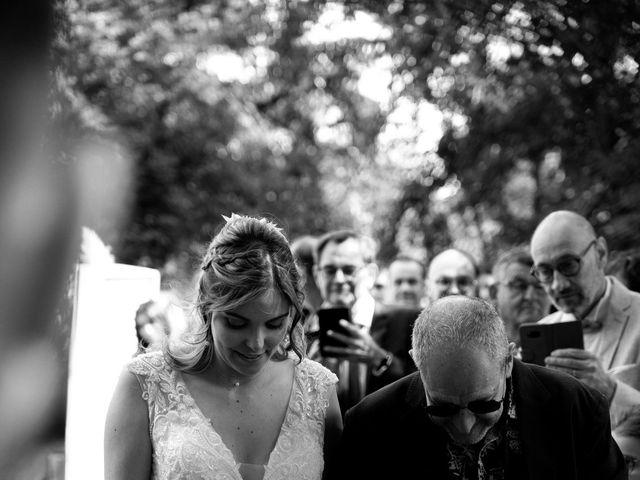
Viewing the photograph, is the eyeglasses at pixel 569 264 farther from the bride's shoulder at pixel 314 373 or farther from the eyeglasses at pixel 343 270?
the bride's shoulder at pixel 314 373

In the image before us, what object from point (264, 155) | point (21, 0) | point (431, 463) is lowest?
point (431, 463)

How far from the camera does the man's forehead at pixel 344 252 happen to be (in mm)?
5137

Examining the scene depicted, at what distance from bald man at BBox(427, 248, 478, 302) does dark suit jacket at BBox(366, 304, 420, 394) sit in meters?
0.82

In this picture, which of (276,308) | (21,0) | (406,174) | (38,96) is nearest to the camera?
(21,0)

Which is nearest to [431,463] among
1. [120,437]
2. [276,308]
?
[276,308]

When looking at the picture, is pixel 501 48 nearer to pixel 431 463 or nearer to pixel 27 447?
pixel 431 463

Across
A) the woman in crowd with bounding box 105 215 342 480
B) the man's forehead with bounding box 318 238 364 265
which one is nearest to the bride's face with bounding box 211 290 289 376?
the woman in crowd with bounding box 105 215 342 480

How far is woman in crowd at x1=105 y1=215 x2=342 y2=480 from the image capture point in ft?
9.77

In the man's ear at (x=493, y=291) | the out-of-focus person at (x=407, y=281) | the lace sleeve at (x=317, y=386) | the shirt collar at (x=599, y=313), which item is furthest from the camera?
the out-of-focus person at (x=407, y=281)

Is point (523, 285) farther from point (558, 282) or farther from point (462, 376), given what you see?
point (462, 376)

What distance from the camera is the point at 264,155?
15.0 m

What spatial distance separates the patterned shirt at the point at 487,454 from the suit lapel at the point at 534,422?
0.04 meters

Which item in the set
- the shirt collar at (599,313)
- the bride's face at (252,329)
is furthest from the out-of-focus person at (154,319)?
the shirt collar at (599,313)

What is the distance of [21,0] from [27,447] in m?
1.22
